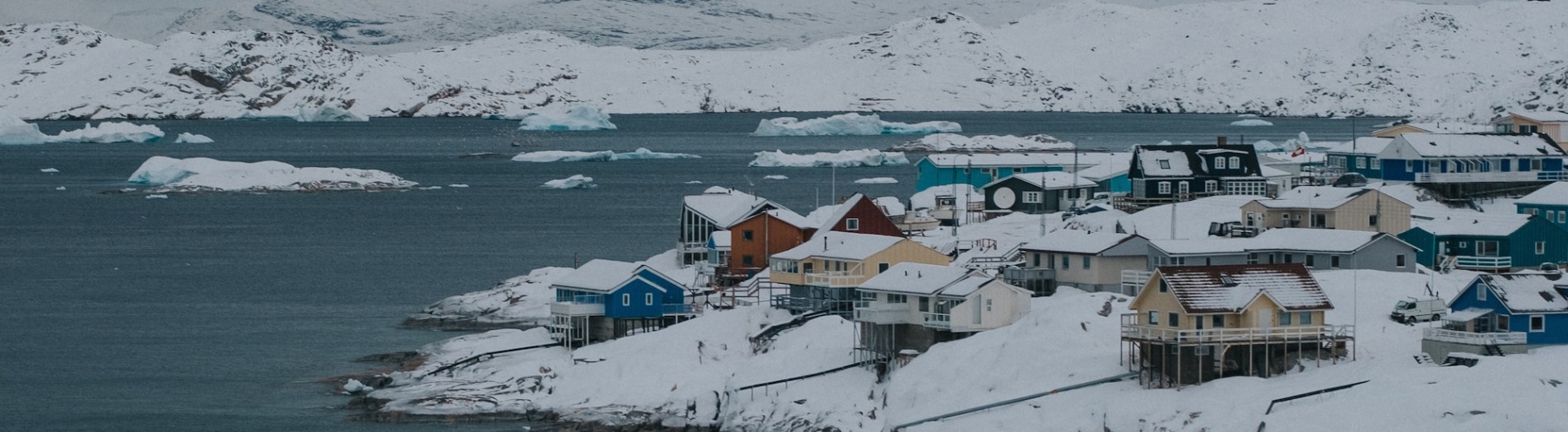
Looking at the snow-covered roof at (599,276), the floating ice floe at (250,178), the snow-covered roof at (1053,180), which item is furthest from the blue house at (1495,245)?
the floating ice floe at (250,178)

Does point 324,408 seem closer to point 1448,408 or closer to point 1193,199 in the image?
point 1448,408

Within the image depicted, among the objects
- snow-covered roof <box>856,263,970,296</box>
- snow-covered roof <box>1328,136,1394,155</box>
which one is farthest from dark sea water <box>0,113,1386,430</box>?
snow-covered roof <box>1328,136,1394,155</box>

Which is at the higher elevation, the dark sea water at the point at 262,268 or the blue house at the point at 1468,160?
the blue house at the point at 1468,160

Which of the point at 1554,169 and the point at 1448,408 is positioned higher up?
the point at 1554,169

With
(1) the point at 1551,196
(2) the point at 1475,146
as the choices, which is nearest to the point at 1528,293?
(1) the point at 1551,196

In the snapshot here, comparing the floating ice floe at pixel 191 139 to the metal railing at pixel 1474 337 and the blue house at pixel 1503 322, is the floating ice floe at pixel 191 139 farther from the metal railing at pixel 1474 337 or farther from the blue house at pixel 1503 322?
the metal railing at pixel 1474 337

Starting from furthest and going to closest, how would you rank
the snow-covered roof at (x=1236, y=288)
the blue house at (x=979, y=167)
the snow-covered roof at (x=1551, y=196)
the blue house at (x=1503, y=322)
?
the blue house at (x=979, y=167)
the snow-covered roof at (x=1551, y=196)
the snow-covered roof at (x=1236, y=288)
the blue house at (x=1503, y=322)

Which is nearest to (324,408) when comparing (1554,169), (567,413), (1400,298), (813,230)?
(567,413)
